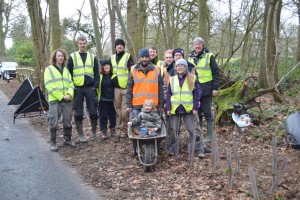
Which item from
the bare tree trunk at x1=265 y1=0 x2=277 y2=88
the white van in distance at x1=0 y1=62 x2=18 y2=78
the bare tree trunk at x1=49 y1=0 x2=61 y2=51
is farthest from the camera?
the white van in distance at x1=0 y1=62 x2=18 y2=78

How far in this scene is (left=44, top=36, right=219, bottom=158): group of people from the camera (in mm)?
6113

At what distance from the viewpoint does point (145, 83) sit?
639 cm

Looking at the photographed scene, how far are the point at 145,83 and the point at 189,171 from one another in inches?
70.9

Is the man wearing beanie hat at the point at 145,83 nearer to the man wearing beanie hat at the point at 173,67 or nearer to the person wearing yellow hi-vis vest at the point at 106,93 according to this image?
the man wearing beanie hat at the point at 173,67

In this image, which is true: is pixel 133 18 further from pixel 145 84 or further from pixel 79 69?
pixel 145 84

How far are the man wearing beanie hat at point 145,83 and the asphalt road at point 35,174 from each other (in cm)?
144

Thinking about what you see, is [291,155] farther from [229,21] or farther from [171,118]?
[229,21]

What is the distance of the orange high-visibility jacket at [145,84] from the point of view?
638 cm

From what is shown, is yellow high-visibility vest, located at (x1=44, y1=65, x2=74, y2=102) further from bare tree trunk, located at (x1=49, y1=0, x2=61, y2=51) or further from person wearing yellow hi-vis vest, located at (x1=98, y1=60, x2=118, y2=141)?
bare tree trunk, located at (x1=49, y1=0, x2=61, y2=51)

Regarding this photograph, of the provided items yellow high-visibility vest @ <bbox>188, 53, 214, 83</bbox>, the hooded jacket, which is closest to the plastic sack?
the hooded jacket

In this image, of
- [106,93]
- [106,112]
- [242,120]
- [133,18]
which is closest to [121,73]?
[106,93]

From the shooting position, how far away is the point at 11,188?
5.15 m

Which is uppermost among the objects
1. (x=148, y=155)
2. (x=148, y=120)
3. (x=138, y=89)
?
(x=138, y=89)

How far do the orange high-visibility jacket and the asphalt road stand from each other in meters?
1.82
